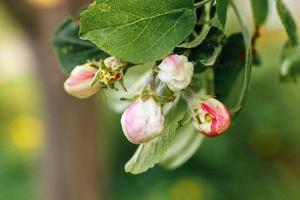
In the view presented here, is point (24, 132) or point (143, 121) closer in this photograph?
point (143, 121)

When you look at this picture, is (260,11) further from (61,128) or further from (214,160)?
(214,160)

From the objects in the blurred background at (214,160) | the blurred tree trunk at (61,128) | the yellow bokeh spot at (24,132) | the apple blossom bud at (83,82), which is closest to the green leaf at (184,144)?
the apple blossom bud at (83,82)

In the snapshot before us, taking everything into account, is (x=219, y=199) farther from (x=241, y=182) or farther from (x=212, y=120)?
(x=212, y=120)

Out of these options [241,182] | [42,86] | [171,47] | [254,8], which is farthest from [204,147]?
[171,47]

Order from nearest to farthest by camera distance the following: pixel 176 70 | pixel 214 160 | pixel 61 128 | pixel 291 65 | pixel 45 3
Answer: pixel 176 70
pixel 291 65
pixel 45 3
pixel 61 128
pixel 214 160

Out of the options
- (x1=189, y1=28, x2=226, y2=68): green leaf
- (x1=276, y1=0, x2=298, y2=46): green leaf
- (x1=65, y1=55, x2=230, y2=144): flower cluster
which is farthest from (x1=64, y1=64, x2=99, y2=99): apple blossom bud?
(x1=276, y1=0, x2=298, y2=46): green leaf

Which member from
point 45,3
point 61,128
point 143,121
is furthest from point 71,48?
point 61,128

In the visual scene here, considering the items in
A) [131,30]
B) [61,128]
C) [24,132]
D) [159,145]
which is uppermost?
[131,30]
